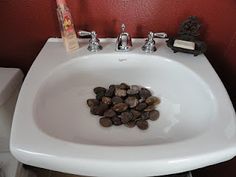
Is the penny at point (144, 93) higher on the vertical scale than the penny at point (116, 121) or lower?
higher

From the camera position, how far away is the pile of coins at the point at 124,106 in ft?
2.19

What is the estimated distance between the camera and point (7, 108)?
786mm

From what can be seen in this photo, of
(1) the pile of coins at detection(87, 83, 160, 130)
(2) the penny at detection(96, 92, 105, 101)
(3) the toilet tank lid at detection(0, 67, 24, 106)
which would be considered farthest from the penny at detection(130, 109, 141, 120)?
(3) the toilet tank lid at detection(0, 67, 24, 106)

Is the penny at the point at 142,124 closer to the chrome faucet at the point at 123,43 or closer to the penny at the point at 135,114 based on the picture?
the penny at the point at 135,114

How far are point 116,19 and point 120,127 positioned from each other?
0.35m

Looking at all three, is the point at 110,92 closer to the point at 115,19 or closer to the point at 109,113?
the point at 109,113

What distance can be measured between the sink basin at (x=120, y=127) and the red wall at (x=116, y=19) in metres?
0.05

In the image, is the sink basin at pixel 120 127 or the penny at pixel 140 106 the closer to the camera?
the sink basin at pixel 120 127

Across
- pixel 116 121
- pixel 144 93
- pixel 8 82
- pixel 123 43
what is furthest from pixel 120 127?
pixel 8 82

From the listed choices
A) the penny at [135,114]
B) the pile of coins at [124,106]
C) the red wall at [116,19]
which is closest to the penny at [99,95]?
the pile of coins at [124,106]

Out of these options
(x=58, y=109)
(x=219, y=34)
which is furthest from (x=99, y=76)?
(x=219, y=34)

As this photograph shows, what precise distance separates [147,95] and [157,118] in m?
0.08

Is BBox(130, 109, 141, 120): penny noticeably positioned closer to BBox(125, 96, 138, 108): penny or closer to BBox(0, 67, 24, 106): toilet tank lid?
BBox(125, 96, 138, 108): penny

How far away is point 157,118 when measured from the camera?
27.1 inches
